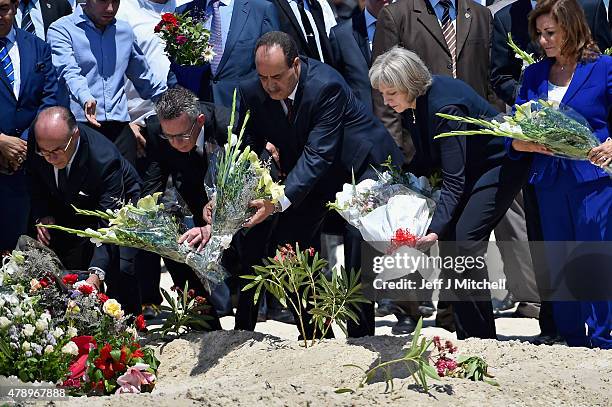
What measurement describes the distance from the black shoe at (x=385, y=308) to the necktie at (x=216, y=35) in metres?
2.11

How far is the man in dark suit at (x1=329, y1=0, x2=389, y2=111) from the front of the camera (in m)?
9.15

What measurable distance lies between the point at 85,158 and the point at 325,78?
5.25ft

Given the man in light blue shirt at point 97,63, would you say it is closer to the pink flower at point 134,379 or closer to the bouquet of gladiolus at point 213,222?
the bouquet of gladiolus at point 213,222

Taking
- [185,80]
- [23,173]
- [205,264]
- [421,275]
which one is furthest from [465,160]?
[23,173]

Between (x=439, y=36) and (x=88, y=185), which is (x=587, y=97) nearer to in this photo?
→ (x=439, y=36)

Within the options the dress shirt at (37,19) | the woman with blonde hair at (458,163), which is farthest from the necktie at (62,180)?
the woman with blonde hair at (458,163)

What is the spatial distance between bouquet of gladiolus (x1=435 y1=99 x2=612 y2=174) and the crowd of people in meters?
0.11

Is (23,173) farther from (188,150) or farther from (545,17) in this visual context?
(545,17)

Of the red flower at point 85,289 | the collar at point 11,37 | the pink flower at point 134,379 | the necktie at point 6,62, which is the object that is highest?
the collar at point 11,37

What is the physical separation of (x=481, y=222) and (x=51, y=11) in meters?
3.98

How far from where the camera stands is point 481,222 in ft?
24.1

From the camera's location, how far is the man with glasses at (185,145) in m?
7.52

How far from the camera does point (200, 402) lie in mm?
5738

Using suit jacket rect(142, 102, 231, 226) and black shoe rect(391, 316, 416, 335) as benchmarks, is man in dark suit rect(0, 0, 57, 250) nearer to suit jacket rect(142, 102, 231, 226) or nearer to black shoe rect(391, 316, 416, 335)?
suit jacket rect(142, 102, 231, 226)
